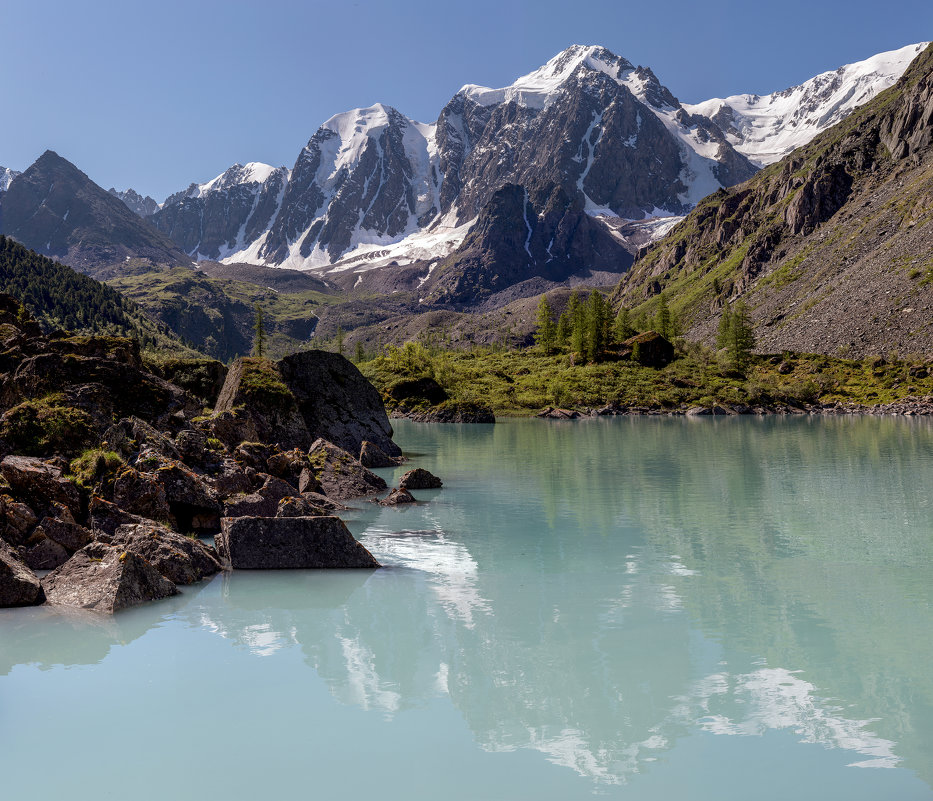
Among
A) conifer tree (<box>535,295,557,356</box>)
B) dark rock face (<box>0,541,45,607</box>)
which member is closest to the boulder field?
dark rock face (<box>0,541,45,607</box>)

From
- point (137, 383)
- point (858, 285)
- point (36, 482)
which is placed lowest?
point (36, 482)

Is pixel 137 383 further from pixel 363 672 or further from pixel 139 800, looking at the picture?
pixel 139 800

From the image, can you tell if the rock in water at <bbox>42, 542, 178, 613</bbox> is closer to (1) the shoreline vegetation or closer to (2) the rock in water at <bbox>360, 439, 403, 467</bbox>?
(2) the rock in water at <bbox>360, 439, 403, 467</bbox>

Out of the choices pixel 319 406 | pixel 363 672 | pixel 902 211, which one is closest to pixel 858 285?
pixel 902 211

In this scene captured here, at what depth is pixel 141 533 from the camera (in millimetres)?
17562

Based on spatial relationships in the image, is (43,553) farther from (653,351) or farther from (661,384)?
(653,351)

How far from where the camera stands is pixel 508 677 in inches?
461

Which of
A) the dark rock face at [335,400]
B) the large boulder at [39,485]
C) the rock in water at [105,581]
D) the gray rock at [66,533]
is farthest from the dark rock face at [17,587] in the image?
the dark rock face at [335,400]

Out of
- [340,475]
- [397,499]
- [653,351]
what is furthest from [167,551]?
[653,351]

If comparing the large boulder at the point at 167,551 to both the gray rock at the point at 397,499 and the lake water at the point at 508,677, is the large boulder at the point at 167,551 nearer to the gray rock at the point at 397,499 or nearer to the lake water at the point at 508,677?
the lake water at the point at 508,677

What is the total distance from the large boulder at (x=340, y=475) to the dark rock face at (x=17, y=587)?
15821 mm

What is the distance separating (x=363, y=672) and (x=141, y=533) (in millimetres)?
8526

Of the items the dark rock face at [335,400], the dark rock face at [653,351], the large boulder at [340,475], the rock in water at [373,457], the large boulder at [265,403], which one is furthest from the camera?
the dark rock face at [653,351]

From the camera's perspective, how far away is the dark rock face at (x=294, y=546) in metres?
18.9
